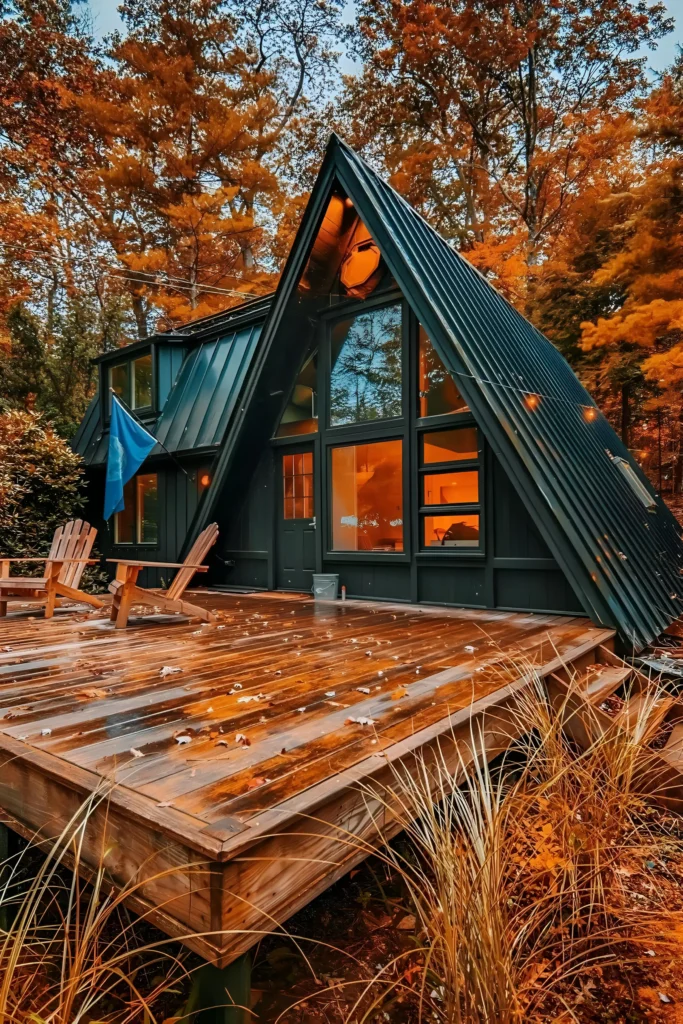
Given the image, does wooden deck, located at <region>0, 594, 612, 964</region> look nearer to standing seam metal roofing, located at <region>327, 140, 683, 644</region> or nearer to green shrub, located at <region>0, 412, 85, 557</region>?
standing seam metal roofing, located at <region>327, 140, 683, 644</region>

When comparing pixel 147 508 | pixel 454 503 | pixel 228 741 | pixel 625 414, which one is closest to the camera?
pixel 228 741

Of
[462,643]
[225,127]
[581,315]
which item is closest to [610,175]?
[581,315]

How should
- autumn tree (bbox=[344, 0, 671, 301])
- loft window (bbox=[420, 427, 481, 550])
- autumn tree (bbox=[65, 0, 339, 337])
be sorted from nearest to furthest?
loft window (bbox=[420, 427, 481, 550])
autumn tree (bbox=[344, 0, 671, 301])
autumn tree (bbox=[65, 0, 339, 337])

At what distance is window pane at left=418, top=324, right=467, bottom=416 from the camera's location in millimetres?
6189

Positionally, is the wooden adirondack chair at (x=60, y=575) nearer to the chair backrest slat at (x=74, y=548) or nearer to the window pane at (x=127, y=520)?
the chair backrest slat at (x=74, y=548)

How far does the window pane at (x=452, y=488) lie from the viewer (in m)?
6.04

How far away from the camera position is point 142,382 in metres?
10.9

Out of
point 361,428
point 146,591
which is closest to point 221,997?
point 146,591

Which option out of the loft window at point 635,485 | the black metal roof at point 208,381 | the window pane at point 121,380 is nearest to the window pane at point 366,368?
the black metal roof at point 208,381

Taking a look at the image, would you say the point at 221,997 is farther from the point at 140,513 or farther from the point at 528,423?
the point at 140,513

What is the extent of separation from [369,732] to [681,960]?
1.21m

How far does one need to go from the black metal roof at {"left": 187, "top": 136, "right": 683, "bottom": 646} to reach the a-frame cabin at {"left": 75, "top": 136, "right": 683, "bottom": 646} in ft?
0.08

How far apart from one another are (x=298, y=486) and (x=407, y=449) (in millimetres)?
1805

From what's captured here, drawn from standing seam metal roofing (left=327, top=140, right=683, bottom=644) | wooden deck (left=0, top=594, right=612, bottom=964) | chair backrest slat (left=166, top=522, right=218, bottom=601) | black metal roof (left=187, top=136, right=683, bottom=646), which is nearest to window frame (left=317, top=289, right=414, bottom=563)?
black metal roof (left=187, top=136, right=683, bottom=646)
